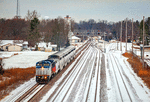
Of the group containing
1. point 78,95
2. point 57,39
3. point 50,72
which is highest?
point 57,39

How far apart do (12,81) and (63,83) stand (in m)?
7.47

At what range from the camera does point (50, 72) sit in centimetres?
2364

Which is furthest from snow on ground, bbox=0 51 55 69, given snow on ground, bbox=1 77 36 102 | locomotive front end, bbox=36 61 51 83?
locomotive front end, bbox=36 61 51 83

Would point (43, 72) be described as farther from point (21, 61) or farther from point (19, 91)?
point (21, 61)

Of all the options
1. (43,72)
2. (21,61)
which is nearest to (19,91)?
(43,72)

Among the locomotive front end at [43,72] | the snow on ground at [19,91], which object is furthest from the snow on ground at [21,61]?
the locomotive front end at [43,72]

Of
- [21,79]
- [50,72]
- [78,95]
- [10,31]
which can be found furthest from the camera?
[10,31]

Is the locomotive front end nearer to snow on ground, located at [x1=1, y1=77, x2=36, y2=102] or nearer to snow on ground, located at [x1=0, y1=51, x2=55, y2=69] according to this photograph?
snow on ground, located at [x1=1, y1=77, x2=36, y2=102]

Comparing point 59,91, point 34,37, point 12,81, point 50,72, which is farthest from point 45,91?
point 34,37

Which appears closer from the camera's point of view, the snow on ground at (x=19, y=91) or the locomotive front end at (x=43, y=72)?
the snow on ground at (x=19, y=91)

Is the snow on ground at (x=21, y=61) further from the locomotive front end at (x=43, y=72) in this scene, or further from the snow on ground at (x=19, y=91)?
the locomotive front end at (x=43, y=72)

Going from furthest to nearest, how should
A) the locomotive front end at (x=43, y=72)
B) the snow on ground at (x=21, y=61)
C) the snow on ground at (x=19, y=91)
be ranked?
the snow on ground at (x=21, y=61) < the locomotive front end at (x=43, y=72) < the snow on ground at (x=19, y=91)

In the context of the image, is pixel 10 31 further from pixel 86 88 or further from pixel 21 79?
pixel 86 88

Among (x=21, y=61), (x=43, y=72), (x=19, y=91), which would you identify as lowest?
(x=19, y=91)
